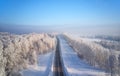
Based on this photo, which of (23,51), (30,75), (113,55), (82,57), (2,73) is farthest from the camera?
(82,57)

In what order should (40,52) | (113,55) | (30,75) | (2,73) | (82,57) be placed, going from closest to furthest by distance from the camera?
(2,73), (30,75), (113,55), (82,57), (40,52)

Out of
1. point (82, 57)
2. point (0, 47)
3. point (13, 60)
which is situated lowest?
point (82, 57)

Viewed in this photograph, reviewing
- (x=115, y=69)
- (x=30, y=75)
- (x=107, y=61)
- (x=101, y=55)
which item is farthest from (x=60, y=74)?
(x=101, y=55)

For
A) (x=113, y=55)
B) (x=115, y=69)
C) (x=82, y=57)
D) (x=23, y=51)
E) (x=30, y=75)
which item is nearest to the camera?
(x=115, y=69)

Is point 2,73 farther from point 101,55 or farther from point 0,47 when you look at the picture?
point 101,55

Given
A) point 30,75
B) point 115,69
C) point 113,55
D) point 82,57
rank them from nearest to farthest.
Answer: point 115,69, point 30,75, point 113,55, point 82,57

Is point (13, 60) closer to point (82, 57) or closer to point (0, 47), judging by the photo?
point (0, 47)

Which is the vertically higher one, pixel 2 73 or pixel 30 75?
pixel 2 73

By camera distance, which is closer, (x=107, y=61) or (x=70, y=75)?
(x=70, y=75)

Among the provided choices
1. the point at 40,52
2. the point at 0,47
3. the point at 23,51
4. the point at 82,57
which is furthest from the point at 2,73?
the point at 40,52

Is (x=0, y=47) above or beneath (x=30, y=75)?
above
